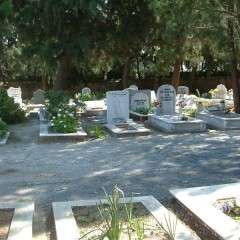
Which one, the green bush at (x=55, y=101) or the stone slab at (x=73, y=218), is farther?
the green bush at (x=55, y=101)

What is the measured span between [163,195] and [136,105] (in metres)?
11.9

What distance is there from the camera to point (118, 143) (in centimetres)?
1273

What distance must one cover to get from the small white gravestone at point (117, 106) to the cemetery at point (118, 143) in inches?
1.4

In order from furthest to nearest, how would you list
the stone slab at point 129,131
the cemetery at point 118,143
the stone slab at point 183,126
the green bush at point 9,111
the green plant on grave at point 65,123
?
the green bush at point 9,111 < the stone slab at point 183,126 < the stone slab at point 129,131 < the green plant on grave at point 65,123 < the cemetery at point 118,143

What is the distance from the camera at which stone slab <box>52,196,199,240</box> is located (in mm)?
5156

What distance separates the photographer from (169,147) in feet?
39.2

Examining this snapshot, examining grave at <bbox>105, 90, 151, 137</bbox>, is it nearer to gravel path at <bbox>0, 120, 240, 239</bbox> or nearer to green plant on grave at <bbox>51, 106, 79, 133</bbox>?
green plant on grave at <bbox>51, 106, 79, 133</bbox>

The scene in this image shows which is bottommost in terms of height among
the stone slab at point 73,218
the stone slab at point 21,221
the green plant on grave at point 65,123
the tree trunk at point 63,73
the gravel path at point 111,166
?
the gravel path at point 111,166

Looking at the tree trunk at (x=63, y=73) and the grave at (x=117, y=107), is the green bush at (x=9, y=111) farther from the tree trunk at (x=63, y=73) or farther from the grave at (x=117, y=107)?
the tree trunk at (x=63, y=73)

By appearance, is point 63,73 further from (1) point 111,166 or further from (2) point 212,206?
(2) point 212,206

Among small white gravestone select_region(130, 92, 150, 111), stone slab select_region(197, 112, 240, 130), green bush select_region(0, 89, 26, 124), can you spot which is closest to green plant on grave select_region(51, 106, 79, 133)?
green bush select_region(0, 89, 26, 124)

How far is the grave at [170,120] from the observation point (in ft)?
48.2

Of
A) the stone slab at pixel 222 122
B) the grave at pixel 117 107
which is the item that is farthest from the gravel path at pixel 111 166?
the grave at pixel 117 107

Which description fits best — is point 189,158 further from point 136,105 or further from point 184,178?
point 136,105
